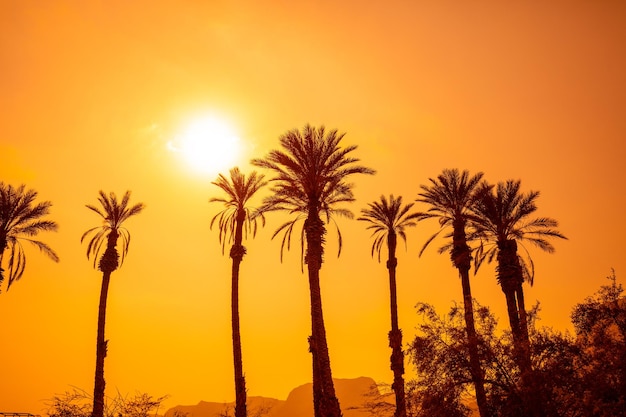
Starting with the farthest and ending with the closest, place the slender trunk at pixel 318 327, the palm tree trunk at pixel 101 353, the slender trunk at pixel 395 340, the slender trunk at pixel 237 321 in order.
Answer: the slender trunk at pixel 395 340 → the palm tree trunk at pixel 101 353 → the slender trunk at pixel 237 321 → the slender trunk at pixel 318 327

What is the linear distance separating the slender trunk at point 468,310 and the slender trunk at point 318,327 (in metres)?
6.71

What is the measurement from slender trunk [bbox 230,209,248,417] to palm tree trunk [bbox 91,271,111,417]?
8904mm

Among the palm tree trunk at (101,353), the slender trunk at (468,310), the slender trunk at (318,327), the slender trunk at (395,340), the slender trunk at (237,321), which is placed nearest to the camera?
the slender trunk at (468,310)

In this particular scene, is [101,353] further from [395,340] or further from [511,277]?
[511,277]

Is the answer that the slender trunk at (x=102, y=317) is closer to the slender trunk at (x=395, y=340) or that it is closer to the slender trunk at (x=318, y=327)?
the slender trunk at (x=318, y=327)

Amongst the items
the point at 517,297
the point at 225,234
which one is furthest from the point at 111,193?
the point at 517,297

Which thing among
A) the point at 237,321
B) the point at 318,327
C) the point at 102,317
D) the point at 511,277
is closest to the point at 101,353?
the point at 102,317

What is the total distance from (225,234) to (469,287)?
693 inches

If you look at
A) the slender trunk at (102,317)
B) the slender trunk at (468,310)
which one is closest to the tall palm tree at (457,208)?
the slender trunk at (468,310)

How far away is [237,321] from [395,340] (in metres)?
11.5

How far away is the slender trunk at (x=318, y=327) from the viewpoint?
23547 mm

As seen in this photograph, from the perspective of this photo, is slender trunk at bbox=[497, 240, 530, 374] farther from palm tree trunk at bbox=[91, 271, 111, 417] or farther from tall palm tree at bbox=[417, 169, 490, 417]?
palm tree trunk at bbox=[91, 271, 111, 417]

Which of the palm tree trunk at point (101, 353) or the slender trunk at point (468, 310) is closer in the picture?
the slender trunk at point (468, 310)

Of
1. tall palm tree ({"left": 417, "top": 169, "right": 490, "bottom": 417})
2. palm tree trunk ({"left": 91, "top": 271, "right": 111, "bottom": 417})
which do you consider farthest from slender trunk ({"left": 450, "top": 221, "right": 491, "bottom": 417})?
palm tree trunk ({"left": 91, "top": 271, "right": 111, "bottom": 417})
